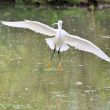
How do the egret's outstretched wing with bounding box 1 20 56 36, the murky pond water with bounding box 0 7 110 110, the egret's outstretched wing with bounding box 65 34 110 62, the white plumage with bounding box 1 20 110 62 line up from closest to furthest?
1. the murky pond water with bounding box 0 7 110 110
2. the egret's outstretched wing with bounding box 65 34 110 62
3. the egret's outstretched wing with bounding box 1 20 56 36
4. the white plumage with bounding box 1 20 110 62

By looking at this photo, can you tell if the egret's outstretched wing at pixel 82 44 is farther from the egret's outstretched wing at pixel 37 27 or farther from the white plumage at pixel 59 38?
the egret's outstretched wing at pixel 37 27

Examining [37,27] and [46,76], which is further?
[46,76]

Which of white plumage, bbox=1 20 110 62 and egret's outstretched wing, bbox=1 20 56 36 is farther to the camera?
white plumage, bbox=1 20 110 62

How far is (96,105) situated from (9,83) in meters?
2.76

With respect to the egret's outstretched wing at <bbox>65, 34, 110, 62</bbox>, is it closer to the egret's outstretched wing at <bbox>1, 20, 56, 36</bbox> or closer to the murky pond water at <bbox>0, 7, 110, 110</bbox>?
the egret's outstretched wing at <bbox>1, 20, 56, 36</bbox>

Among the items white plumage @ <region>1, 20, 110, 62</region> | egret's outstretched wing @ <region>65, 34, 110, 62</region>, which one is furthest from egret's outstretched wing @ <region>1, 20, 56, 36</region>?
egret's outstretched wing @ <region>65, 34, 110, 62</region>

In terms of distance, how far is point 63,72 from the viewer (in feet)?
47.3

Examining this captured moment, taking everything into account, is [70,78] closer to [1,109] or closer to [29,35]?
[1,109]

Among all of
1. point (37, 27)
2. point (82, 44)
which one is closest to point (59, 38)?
point (37, 27)

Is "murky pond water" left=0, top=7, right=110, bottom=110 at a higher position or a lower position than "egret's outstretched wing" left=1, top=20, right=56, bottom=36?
lower

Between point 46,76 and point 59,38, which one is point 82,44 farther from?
point 46,76

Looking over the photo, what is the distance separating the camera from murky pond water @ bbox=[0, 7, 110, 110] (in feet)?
37.9

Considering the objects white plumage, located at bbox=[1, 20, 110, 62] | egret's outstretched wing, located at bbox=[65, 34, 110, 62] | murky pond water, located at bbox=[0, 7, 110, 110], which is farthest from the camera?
white plumage, located at bbox=[1, 20, 110, 62]

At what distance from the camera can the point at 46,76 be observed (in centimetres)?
1386
